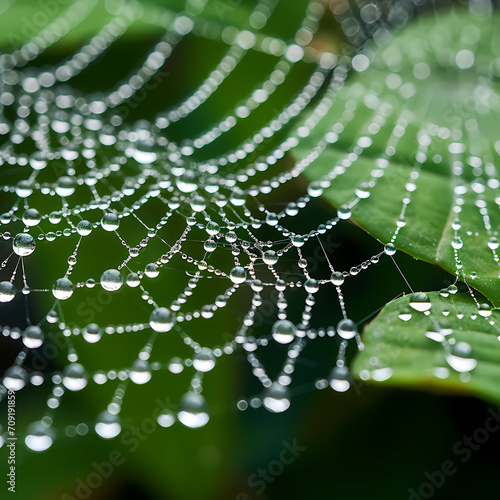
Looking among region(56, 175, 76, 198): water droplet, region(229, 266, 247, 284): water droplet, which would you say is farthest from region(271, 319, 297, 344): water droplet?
region(56, 175, 76, 198): water droplet

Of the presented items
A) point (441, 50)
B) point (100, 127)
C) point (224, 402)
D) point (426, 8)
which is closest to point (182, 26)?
point (100, 127)

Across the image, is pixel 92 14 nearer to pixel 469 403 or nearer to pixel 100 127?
pixel 100 127

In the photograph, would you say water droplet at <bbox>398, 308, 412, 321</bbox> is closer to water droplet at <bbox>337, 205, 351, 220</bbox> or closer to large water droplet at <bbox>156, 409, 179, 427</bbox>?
water droplet at <bbox>337, 205, 351, 220</bbox>

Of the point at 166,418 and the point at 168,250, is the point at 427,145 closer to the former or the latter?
the point at 168,250

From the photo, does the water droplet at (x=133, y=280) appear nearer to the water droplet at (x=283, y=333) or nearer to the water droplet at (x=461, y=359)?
the water droplet at (x=283, y=333)

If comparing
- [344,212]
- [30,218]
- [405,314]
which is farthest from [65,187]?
[405,314]
